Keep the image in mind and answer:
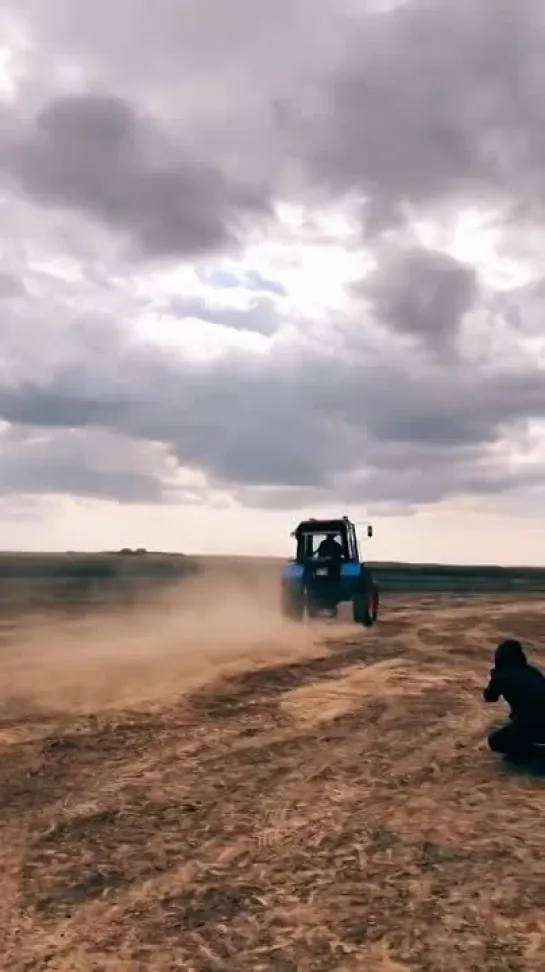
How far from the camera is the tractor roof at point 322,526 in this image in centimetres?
2078

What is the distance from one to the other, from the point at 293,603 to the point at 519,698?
12.4 metres

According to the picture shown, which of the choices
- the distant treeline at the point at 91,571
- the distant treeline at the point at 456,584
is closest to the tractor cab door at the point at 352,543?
the distant treeline at the point at 456,584

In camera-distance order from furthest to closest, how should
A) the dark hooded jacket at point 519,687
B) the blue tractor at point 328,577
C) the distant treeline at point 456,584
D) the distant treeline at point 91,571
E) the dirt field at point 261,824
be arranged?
the distant treeline at point 91,571, the distant treeline at point 456,584, the blue tractor at point 328,577, the dark hooded jacket at point 519,687, the dirt field at point 261,824

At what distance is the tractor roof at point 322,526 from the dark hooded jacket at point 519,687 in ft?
40.9

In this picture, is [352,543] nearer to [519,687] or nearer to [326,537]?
[326,537]

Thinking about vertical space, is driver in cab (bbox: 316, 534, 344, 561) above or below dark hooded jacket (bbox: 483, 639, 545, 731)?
above

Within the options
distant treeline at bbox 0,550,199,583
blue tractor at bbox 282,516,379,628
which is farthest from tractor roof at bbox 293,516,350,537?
distant treeline at bbox 0,550,199,583

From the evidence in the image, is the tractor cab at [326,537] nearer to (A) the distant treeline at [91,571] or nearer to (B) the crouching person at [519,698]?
(B) the crouching person at [519,698]

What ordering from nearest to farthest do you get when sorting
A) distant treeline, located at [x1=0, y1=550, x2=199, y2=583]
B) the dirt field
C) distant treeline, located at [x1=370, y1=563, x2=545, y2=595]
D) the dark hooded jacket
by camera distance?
the dirt field < the dark hooded jacket < distant treeline, located at [x1=370, y1=563, x2=545, y2=595] < distant treeline, located at [x1=0, y1=550, x2=199, y2=583]

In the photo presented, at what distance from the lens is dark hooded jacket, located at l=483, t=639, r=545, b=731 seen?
8.09m

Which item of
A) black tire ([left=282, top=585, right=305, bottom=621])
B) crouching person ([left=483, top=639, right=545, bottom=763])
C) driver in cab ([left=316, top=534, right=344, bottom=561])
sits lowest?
crouching person ([left=483, top=639, right=545, bottom=763])

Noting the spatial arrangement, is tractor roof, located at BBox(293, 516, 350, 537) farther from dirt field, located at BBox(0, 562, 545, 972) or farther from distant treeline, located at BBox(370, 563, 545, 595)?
distant treeline, located at BBox(370, 563, 545, 595)

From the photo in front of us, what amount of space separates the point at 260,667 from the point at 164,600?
760 inches

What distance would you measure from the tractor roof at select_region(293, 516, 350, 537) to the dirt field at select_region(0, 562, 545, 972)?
7.22 metres
